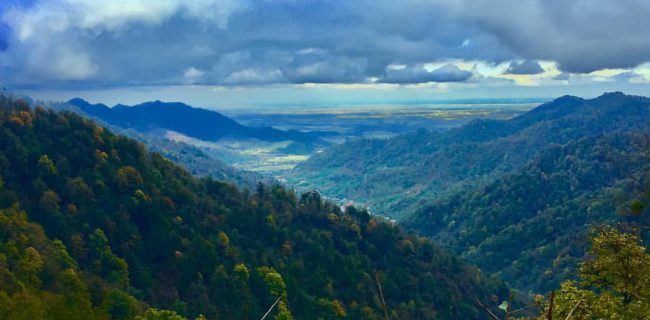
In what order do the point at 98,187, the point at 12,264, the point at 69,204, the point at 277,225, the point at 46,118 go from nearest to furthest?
the point at 12,264 → the point at 69,204 → the point at 98,187 → the point at 46,118 → the point at 277,225

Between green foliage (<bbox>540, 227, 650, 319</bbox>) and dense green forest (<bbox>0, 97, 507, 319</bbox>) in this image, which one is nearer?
green foliage (<bbox>540, 227, 650, 319</bbox>)

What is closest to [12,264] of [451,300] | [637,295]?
[637,295]

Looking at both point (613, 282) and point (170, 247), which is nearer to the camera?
point (613, 282)

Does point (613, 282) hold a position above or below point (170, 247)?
above

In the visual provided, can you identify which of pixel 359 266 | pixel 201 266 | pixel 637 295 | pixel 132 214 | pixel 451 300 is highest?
pixel 637 295

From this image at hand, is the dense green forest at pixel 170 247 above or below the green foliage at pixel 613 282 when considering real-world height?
below

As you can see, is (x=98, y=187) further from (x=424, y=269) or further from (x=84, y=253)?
(x=424, y=269)

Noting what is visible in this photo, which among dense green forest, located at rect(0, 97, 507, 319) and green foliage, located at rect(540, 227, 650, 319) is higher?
green foliage, located at rect(540, 227, 650, 319)

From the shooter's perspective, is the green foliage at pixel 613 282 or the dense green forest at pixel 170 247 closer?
the green foliage at pixel 613 282
